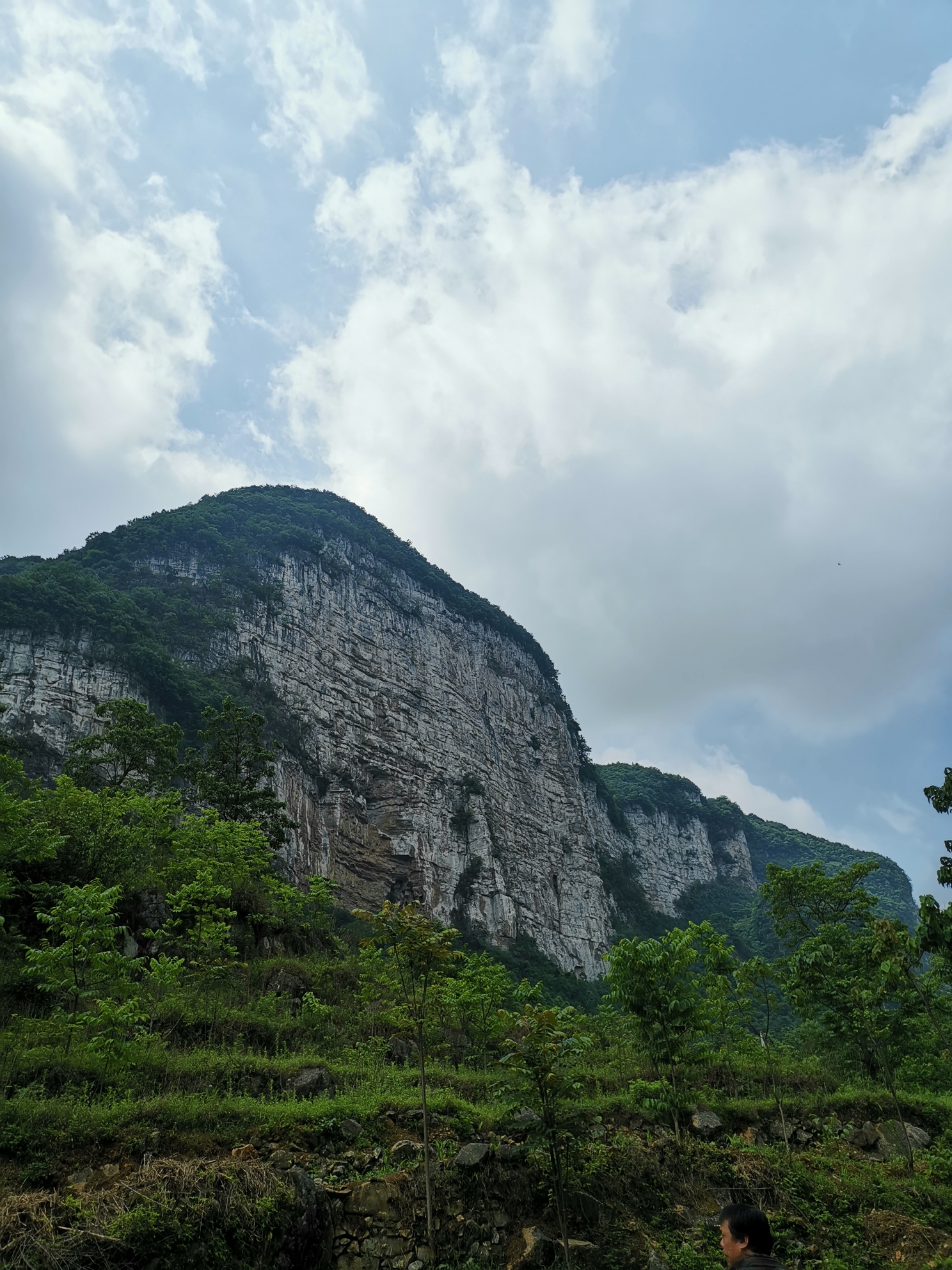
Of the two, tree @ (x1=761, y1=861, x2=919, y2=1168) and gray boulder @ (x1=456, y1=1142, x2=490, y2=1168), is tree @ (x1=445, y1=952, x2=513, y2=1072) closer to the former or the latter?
gray boulder @ (x1=456, y1=1142, x2=490, y2=1168)

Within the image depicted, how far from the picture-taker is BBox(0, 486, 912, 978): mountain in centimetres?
A: 3659

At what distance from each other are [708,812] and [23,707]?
7985 cm

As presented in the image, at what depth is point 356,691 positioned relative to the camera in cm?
4838

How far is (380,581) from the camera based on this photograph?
57188mm

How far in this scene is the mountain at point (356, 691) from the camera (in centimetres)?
3659

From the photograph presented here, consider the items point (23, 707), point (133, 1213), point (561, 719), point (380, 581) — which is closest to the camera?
point (133, 1213)

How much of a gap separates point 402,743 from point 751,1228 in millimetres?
46081

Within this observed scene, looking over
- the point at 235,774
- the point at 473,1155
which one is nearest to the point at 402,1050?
the point at 473,1155

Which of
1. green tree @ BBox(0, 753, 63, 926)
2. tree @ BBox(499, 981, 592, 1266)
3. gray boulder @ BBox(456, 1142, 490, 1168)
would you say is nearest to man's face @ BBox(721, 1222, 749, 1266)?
tree @ BBox(499, 981, 592, 1266)

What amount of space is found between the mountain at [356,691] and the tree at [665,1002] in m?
26.7

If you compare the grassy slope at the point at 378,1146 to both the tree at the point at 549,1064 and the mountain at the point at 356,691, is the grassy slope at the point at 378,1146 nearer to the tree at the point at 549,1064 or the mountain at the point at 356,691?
the tree at the point at 549,1064

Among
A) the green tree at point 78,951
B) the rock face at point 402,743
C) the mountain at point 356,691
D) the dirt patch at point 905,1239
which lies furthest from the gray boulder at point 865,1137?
the mountain at point 356,691

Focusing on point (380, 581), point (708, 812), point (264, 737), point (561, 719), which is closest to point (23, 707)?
point (264, 737)

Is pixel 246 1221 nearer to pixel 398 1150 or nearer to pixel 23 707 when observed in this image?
pixel 398 1150
